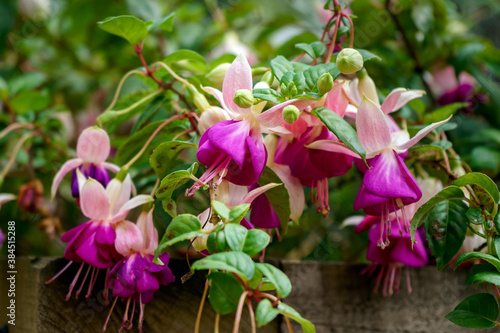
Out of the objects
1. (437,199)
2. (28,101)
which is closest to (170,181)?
(437,199)

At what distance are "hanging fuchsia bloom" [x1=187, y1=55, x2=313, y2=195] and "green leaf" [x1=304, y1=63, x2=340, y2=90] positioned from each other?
0.10 ft

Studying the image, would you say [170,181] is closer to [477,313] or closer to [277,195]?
[277,195]

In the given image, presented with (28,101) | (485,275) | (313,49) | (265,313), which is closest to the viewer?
(265,313)

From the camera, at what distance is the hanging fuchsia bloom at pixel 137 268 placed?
1.65ft

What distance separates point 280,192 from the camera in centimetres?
55

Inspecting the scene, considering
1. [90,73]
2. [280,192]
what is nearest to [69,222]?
[90,73]

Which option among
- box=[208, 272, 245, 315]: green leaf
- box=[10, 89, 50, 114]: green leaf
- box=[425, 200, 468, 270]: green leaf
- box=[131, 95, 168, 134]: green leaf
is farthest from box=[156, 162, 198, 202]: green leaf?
box=[10, 89, 50, 114]: green leaf

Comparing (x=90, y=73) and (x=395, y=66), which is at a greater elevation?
(x=395, y=66)

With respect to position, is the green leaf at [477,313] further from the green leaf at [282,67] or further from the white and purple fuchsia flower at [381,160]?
the green leaf at [282,67]

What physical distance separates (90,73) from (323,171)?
4.17 ft

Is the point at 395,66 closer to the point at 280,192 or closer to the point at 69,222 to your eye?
the point at 280,192

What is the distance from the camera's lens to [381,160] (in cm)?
51

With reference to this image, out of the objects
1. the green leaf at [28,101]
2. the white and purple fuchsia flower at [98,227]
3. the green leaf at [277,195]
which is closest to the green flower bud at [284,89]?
the green leaf at [277,195]

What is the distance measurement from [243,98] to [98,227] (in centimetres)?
24
